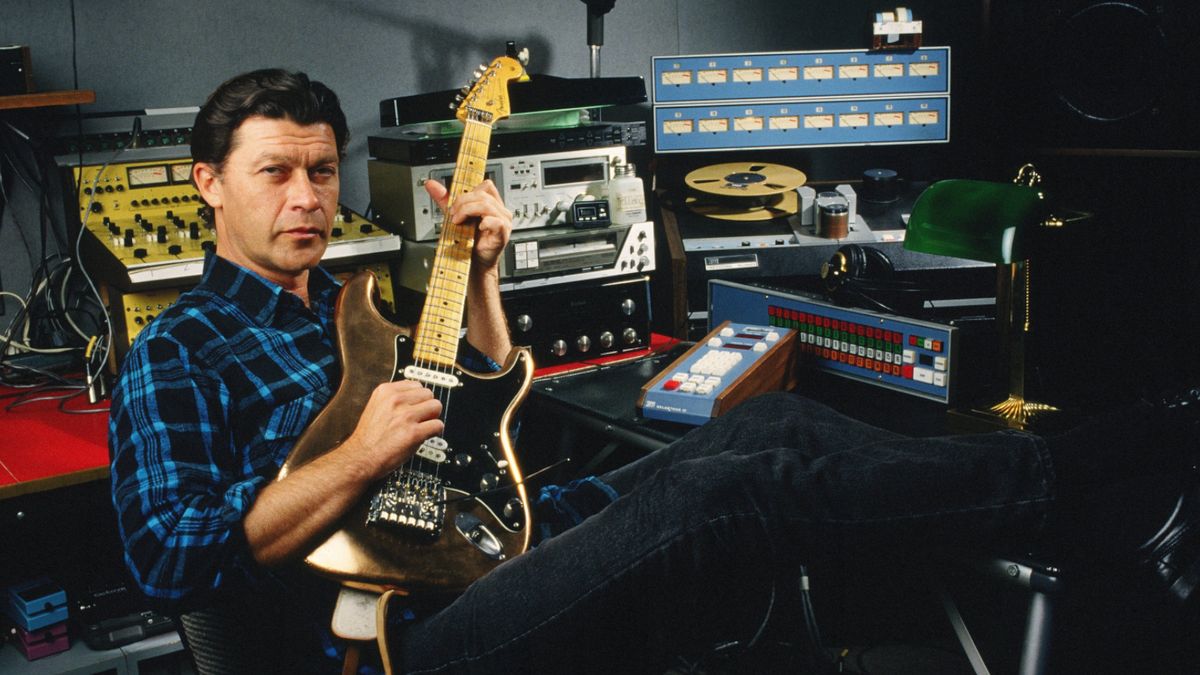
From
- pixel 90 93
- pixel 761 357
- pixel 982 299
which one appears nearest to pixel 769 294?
pixel 761 357

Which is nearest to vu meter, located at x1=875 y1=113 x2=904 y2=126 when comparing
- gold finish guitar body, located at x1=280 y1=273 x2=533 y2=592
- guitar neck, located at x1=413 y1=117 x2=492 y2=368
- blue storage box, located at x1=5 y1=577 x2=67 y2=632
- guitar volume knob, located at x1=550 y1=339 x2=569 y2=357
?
guitar volume knob, located at x1=550 y1=339 x2=569 y2=357

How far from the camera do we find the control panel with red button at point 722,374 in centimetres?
185

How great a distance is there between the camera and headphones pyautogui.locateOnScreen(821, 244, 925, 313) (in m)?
1.98

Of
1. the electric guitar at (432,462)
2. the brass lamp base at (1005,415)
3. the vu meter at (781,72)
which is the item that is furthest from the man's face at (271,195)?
the vu meter at (781,72)

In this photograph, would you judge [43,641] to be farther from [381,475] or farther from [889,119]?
[889,119]

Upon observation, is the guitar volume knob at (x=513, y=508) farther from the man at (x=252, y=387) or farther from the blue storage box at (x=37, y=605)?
the blue storage box at (x=37, y=605)

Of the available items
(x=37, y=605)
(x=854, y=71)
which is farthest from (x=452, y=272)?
(x=854, y=71)

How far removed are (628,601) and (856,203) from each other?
5.80 feet

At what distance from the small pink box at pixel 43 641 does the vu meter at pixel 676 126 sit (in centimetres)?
186

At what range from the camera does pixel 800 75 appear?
2.88 metres

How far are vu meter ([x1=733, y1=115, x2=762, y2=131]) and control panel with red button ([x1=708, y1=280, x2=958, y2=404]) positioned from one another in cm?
82

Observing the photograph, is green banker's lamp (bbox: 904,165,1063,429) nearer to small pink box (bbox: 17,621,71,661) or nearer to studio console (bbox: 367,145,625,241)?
studio console (bbox: 367,145,625,241)

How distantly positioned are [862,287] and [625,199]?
611 mm

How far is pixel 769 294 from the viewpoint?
2156mm
